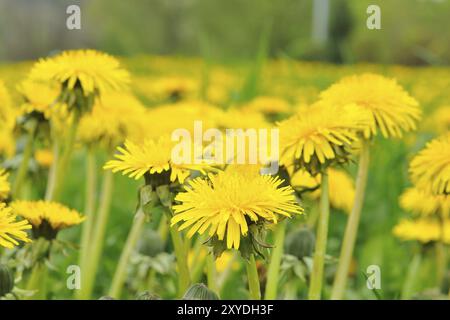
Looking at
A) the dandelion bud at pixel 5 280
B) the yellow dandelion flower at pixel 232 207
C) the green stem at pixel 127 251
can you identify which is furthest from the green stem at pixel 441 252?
the dandelion bud at pixel 5 280

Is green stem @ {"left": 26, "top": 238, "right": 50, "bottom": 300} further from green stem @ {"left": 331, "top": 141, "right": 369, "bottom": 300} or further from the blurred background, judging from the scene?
the blurred background

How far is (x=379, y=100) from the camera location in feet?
3.31

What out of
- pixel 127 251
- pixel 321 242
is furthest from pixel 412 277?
pixel 127 251

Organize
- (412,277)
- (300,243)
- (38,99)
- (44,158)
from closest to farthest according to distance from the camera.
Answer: (300,243), (38,99), (412,277), (44,158)

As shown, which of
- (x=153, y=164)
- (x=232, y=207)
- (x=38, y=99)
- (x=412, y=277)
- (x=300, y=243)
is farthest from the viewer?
(x=412, y=277)

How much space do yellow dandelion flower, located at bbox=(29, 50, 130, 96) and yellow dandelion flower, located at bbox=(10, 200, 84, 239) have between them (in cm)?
20

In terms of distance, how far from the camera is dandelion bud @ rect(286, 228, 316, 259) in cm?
109

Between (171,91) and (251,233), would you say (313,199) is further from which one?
(171,91)

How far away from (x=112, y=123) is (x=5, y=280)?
0.44 m

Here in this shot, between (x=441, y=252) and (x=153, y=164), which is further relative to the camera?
(x=441, y=252)

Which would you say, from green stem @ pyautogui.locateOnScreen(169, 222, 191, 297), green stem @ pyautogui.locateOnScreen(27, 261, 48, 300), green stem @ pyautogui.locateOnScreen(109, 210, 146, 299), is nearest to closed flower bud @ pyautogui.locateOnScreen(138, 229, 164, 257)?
green stem @ pyautogui.locateOnScreen(109, 210, 146, 299)

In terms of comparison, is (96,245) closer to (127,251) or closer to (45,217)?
(127,251)

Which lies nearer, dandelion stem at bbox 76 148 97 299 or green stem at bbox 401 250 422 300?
dandelion stem at bbox 76 148 97 299
